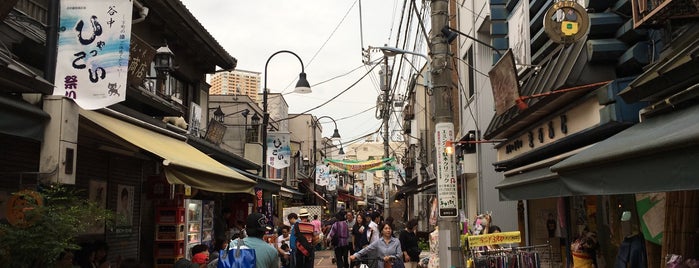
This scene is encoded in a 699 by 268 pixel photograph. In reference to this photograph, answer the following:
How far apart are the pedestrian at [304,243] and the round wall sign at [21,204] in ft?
24.8

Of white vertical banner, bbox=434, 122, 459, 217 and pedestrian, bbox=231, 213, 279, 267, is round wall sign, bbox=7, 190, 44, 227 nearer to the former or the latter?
pedestrian, bbox=231, 213, 279, 267

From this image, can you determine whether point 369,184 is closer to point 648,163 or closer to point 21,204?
point 21,204

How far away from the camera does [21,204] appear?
545 centimetres

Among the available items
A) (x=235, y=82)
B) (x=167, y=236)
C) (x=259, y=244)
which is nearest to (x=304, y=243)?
(x=167, y=236)

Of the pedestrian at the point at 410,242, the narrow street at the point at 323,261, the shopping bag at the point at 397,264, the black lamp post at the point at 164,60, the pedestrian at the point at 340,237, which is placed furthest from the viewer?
the narrow street at the point at 323,261

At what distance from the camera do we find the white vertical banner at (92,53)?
693 centimetres

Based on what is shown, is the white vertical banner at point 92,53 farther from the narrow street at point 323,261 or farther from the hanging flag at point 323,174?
the hanging flag at point 323,174

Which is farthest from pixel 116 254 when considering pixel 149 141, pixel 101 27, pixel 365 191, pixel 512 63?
pixel 365 191

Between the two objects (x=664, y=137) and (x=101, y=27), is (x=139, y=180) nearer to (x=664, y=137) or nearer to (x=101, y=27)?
(x=101, y=27)

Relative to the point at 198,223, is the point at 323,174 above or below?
above

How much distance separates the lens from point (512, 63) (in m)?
9.97

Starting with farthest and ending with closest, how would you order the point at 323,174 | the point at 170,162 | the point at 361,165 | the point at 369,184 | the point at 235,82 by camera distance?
1. the point at 369,184
2. the point at 235,82
3. the point at 323,174
4. the point at 361,165
5. the point at 170,162

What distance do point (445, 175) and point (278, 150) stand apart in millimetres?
15278

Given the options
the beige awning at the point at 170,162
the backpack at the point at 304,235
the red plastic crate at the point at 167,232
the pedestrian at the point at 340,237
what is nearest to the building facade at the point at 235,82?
the pedestrian at the point at 340,237
